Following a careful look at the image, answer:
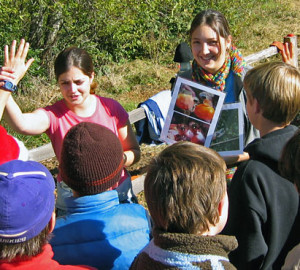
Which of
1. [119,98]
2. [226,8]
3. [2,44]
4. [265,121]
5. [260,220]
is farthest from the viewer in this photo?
[226,8]

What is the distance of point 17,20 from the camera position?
685cm

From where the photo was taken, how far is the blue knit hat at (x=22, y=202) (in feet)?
4.93

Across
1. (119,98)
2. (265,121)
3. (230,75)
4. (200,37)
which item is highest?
(200,37)

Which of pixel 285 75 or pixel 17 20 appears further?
pixel 17 20

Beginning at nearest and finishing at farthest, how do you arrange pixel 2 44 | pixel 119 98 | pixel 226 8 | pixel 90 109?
pixel 90 109
pixel 2 44
pixel 119 98
pixel 226 8

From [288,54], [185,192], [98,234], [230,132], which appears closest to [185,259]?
[185,192]

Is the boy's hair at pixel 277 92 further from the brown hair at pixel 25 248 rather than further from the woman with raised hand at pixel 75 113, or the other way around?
Result: the brown hair at pixel 25 248

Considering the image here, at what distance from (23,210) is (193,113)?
149 centimetres

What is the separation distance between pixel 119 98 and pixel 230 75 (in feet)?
16.2

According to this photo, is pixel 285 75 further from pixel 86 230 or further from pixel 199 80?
pixel 86 230

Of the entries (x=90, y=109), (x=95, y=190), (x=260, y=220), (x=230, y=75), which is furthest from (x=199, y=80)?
(x=95, y=190)

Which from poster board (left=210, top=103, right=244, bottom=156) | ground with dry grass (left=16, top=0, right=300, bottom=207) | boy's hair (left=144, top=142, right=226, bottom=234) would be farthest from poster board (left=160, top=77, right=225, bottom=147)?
ground with dry grass (left=16, top=0, right=300, bottom=207)

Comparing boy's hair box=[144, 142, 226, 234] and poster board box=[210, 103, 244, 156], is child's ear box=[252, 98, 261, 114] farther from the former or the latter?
boy's hair box=[144, 142, 226, 234]

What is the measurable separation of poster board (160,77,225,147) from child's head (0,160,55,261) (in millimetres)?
1309
